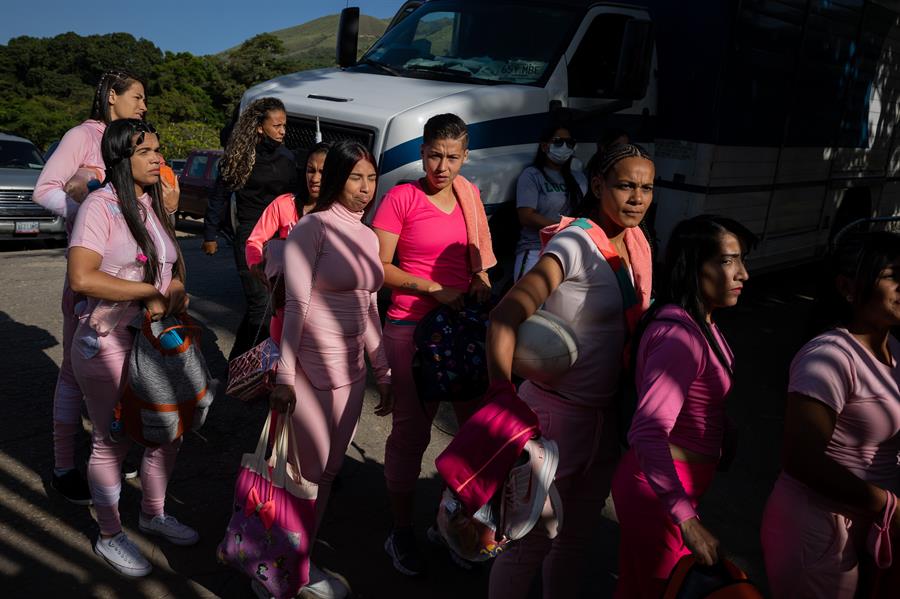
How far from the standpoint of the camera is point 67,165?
3.57 m

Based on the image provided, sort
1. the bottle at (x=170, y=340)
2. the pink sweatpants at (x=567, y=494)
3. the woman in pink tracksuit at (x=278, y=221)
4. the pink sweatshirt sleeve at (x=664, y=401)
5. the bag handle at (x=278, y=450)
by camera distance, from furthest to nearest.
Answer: the woman in pink tracksuit at (x=278, y=221)
the bottle at (x=170, y=340)
the bag handle at (x=278, y=450)
the pink sweatpants at (x=567, y=494)
the pink sweatshirt sleeve at (x=664, y=401)

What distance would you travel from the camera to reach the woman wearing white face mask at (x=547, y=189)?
5.11 meters

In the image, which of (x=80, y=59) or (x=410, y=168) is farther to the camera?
(x=80, y=59)

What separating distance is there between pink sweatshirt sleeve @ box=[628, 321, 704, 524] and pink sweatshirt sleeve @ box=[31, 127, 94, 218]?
9.14 ft

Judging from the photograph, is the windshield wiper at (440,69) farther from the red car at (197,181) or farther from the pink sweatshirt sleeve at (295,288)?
the red car at (197,181)

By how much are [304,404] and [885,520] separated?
2021 millimetres

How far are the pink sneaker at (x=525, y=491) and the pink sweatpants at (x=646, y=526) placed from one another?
381 mm

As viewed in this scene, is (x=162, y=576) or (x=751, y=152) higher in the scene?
(x=751, y=152)

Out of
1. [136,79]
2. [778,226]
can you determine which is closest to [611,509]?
[136,79]

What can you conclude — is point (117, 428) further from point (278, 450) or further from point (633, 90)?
point (633, 90)

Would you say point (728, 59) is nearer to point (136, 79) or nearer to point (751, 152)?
point (751, 152)

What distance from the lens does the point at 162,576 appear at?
3182mm

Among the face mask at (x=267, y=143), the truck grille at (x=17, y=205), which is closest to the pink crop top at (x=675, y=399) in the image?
the face mask at (x=267, y=143)

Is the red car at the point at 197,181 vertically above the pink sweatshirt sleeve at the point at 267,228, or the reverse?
the pink sweatshirt sleeve at the point at 267,228
